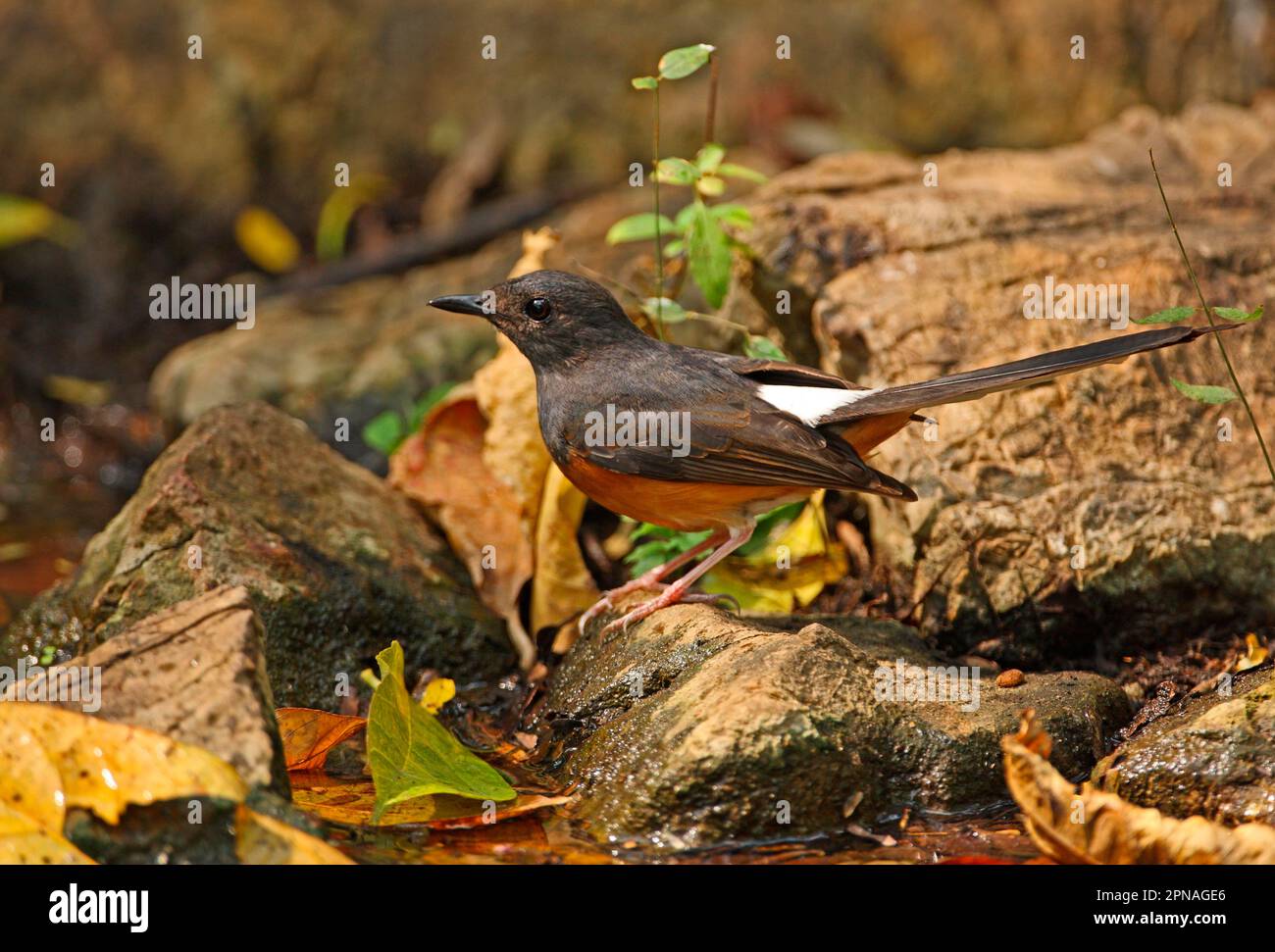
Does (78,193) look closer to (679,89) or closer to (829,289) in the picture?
(679,89)

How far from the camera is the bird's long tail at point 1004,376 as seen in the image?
418cm

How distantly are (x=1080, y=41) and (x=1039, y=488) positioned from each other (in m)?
6.11

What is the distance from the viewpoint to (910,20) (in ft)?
33.6

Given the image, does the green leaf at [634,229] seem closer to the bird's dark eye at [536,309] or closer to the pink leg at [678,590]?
the bird's dark eye at [536,309]

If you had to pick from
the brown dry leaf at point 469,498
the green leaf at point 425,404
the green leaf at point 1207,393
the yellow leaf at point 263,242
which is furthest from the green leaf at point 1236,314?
the yellow leaf at point 263,242

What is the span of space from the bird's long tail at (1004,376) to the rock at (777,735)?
0.80 meters

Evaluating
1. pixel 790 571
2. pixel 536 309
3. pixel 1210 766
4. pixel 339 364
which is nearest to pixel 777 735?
pixel 1210 766

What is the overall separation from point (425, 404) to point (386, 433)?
24 centimetres

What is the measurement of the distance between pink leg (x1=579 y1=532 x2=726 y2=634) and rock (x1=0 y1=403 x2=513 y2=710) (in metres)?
0.59

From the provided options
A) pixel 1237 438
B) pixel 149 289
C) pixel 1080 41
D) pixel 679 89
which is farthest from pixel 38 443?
pixel 1080 41

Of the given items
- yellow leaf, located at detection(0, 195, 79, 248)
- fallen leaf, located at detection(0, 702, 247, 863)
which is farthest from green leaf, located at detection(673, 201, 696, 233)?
yellow leaf, located at detection(0, 195, 79, 248)

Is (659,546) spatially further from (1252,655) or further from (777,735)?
(1252,655)

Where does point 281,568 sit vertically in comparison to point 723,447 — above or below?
below

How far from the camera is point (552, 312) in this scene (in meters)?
5.11
